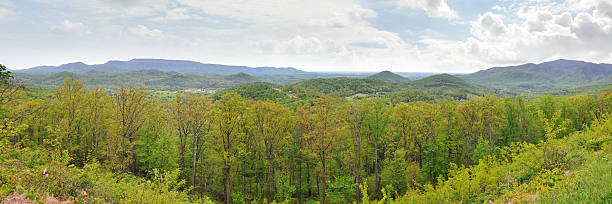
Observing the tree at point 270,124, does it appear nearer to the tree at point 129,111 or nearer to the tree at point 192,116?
the tree at point 192,116

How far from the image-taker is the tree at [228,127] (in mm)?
27391

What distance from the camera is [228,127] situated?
2745 centimetres

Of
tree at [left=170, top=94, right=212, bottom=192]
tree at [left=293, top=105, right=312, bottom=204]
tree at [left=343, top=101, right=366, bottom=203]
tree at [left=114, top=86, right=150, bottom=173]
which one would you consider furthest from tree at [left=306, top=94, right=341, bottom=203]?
tree at [left=114, top=86, right=150, bottom=173]

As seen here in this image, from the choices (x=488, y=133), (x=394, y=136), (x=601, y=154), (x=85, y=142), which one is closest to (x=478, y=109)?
(x=488, y=133)

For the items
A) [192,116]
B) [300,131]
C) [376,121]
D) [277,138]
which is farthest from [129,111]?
[376,121]

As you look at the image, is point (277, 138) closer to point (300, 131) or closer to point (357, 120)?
point (300, 131)

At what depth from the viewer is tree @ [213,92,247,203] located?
27391 mm

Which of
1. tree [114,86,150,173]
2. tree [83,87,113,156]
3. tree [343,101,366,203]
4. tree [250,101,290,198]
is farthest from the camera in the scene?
tree [343,101,366,203]

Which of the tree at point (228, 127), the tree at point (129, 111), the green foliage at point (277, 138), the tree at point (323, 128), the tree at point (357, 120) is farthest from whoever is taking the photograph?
the tree at point (357, 120)

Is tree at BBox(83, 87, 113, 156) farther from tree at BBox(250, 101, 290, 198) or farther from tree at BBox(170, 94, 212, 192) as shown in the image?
tree at BBox(250, 101, 290, 198)

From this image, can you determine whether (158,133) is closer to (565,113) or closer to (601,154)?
(601,154)

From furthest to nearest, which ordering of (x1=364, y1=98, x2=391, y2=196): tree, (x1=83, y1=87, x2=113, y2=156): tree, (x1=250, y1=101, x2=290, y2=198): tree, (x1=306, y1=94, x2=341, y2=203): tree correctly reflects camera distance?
(x1=364, y1=98, x2=391, y2=196): tree, (x1=83, y1=87, x2=113, y2=156): tree, (x1=250, y1=101, x2=290, y2=198): tree, (x1=306, y1=94, x2=341, y2=203): tree

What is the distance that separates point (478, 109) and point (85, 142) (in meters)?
55.6

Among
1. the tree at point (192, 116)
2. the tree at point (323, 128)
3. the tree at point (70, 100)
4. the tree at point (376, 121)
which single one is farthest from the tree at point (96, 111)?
the tree at point (376, 121)
